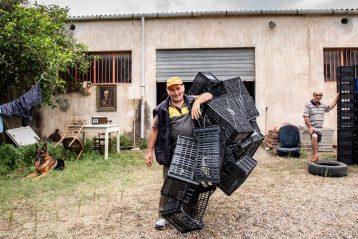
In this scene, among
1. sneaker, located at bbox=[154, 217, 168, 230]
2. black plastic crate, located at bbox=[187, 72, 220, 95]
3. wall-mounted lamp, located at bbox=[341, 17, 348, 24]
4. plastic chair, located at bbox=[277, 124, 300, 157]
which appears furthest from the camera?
wall-mounted lamp, located at bbox=[341, 17, 348, 24]

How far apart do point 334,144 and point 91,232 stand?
9.76 metres

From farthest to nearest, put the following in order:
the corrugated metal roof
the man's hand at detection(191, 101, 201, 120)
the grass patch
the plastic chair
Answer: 1. the corrugated metal roof
2. the plastic chair
3. the grass patch
4. the man's hand at detection(191, 101, 201, 120)

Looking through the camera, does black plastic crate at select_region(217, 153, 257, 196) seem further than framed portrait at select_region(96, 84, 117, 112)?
No

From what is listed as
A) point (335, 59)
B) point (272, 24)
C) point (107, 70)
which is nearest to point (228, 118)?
point (272, 24)

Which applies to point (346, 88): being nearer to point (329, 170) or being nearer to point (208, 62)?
point (329, 170)

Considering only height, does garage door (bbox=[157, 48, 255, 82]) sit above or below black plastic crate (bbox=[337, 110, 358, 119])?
above

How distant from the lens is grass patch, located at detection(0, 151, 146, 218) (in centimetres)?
558

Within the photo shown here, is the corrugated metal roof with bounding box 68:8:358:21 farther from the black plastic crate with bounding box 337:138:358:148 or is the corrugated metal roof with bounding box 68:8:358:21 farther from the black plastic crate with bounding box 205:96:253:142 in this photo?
the black plastic crate with bounding box 205:96:253:142

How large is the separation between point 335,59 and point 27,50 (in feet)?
33.7

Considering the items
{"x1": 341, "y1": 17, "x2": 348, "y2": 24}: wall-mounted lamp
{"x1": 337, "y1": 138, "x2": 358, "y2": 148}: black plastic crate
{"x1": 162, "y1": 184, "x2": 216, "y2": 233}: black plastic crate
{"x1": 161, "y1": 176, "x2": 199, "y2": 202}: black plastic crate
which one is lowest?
{"x1": 162, "y1": 184, "x2": 216, "y2": 233}: black plastic crate

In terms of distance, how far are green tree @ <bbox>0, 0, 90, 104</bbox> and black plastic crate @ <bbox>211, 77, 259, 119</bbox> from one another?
644cm

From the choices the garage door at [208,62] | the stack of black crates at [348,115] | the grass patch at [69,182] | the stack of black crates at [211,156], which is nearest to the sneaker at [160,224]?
the stack of black crates at [211,156]

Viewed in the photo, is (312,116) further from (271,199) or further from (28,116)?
(28,116)

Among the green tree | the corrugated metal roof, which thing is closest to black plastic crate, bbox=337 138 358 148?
the corrugated metal roof
